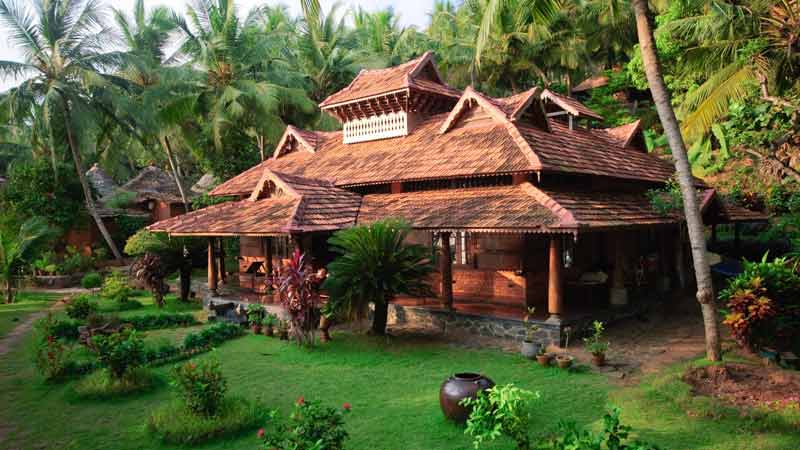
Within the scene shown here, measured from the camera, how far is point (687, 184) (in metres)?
8.85

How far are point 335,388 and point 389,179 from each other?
714 centimetres

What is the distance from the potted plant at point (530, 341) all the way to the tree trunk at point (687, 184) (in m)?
2.94

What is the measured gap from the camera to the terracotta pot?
7000mm

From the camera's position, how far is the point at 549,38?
30.8 meters

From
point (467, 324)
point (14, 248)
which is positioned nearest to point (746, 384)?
point (467, 324)

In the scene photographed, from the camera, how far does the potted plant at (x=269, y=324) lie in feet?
42.0

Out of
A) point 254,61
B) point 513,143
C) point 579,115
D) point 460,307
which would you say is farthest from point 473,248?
point 254,61

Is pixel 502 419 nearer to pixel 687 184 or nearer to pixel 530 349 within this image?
pixel 530 349

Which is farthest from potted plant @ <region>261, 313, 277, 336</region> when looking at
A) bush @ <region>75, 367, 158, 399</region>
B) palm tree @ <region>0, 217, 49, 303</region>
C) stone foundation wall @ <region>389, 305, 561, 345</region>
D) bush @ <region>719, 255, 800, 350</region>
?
palm tree @ <region>0, 217, 49, 303</region>

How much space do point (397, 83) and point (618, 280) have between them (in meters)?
8.93

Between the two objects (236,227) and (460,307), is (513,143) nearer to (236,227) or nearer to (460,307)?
(460,307)

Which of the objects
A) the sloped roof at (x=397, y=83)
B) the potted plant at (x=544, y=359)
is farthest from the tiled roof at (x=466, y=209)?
the sloped roof at (x=397, y=83)

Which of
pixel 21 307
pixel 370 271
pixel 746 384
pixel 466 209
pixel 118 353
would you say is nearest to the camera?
pixel 746 384

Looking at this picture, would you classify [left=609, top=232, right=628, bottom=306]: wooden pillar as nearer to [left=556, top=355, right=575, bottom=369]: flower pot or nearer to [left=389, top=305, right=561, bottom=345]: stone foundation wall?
[left=389, top=305, right=561, bottom=345]: stone foundation wall
